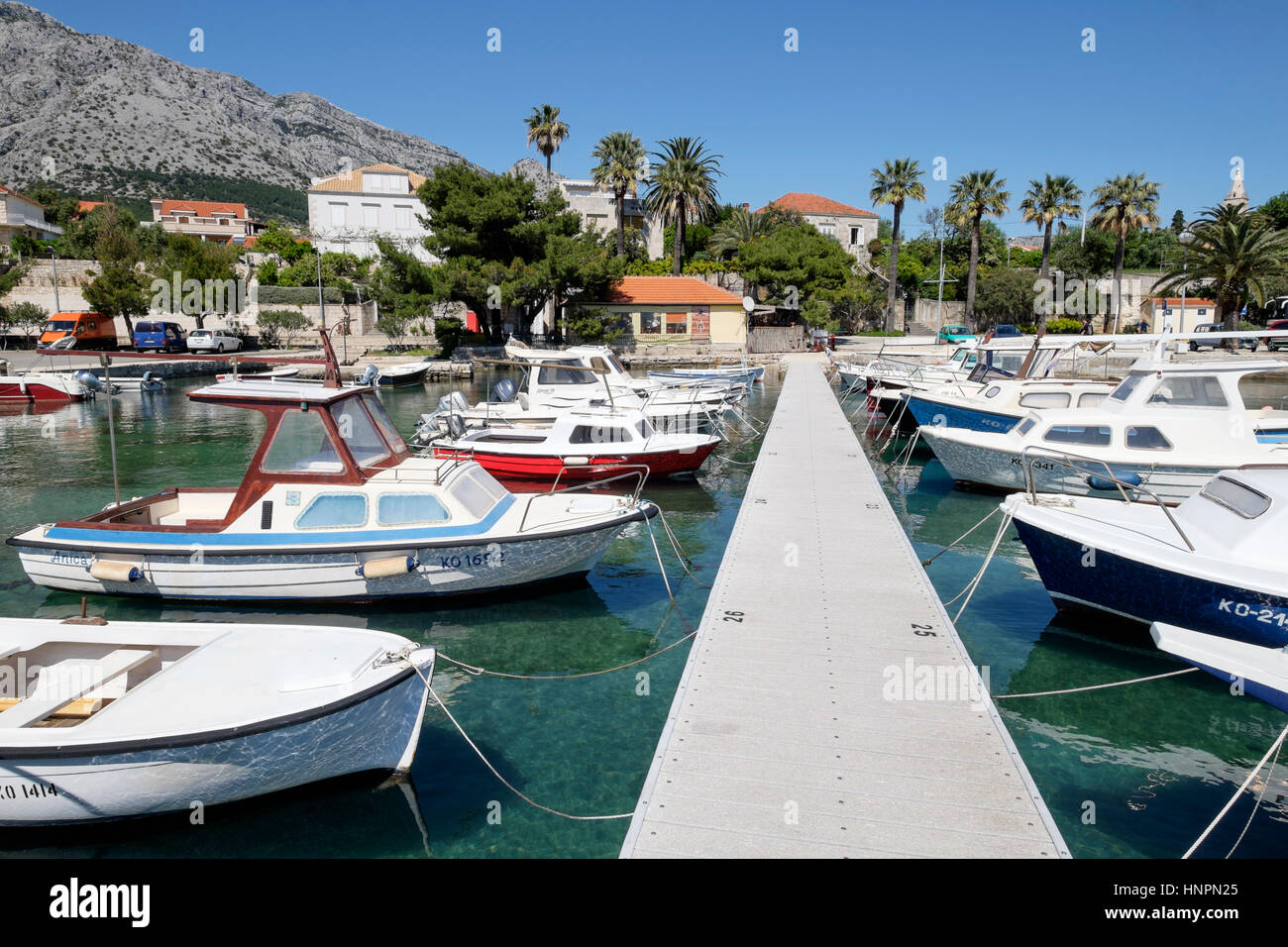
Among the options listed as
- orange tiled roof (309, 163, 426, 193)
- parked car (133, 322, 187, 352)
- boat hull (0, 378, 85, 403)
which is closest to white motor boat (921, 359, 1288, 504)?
boat hull (0, 378, 85, 403)

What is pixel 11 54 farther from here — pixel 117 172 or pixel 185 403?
→ pixel 185 403

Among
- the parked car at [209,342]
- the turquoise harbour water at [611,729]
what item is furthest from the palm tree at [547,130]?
the turquoise harbour water at [611,729]

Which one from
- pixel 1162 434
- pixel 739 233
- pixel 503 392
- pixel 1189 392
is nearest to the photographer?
pixel 1162 434

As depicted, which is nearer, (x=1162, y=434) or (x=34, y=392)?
(x=1162, y=434)

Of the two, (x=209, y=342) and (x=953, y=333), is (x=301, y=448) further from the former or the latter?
(x=953, y=333)

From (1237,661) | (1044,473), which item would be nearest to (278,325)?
(1044,473)

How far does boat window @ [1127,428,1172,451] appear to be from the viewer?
53.4 feet

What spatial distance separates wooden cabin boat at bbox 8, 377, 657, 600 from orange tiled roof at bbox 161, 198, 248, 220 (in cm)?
9969

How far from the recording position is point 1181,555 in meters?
9.70

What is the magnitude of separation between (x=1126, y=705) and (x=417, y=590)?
9121mm

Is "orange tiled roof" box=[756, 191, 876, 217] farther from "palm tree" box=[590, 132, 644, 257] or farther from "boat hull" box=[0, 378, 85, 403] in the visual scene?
"boat hull" box=[0, 378, 85, 403]

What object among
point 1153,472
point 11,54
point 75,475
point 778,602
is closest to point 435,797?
point 778,602

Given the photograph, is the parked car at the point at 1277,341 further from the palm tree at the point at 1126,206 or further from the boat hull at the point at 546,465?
the boat hull at the point at 546,465

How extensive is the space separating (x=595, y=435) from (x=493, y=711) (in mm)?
10467
